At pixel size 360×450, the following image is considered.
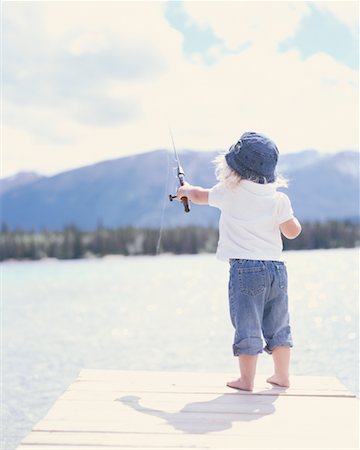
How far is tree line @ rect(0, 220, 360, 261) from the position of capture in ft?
88.5

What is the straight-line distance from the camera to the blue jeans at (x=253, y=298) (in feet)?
9.66

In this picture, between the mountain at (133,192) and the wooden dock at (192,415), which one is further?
the mountain at (133,192)

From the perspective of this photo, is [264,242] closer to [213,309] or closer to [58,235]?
[213,309]

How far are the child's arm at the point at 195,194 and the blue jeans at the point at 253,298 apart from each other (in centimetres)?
28

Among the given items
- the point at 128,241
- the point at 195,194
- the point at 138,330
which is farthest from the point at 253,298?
the point at 128,241

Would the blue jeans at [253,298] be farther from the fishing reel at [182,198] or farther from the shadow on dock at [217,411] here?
the fishing reel at [182,198]

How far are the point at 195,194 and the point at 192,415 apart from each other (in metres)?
0.91

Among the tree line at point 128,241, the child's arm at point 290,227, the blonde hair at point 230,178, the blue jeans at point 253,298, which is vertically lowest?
the blue jeans at point 253,298

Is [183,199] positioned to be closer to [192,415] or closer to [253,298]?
[253,298]

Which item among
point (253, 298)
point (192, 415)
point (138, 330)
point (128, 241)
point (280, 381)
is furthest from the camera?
point (128, 241)

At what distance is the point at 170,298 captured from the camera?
13.3 meters

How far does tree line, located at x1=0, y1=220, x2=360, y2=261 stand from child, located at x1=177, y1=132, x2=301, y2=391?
78.8 feet

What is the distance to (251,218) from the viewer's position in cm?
298

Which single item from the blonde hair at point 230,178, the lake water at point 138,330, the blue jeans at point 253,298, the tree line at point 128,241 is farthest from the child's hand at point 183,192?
the tree line at point 128,241
